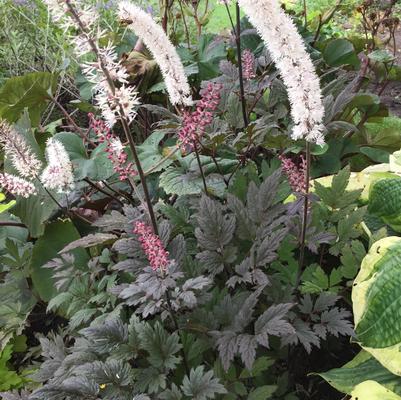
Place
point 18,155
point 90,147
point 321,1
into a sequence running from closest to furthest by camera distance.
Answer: point 18,155, point 90,147, point 321,1

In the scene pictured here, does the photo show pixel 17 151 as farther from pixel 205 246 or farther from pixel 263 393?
pixel 263 393

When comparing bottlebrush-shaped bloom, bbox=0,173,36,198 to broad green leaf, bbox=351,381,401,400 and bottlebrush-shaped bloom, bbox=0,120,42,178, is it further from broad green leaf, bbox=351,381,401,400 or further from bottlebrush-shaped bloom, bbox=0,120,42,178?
broad green leaf, bbox=351,381,401,400

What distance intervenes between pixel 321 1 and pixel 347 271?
17.8ft

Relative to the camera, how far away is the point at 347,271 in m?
1.17

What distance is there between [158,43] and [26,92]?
883 millimetres

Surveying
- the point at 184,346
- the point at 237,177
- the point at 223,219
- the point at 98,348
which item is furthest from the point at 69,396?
the point at 237,177

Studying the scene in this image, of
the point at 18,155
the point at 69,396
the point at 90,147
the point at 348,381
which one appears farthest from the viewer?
the point at 90,147

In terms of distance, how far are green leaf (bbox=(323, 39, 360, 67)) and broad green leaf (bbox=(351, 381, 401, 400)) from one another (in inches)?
61.1

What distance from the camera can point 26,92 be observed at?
173cm

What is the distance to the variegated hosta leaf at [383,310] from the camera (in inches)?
35.1

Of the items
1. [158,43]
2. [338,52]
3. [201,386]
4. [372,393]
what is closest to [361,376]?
[372,393]

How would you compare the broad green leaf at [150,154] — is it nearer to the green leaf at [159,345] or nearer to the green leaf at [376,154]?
the green leaf at [159,345]

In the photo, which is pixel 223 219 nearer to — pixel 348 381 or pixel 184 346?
pixel 184 346

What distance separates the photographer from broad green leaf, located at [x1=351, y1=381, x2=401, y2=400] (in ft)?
3.03
